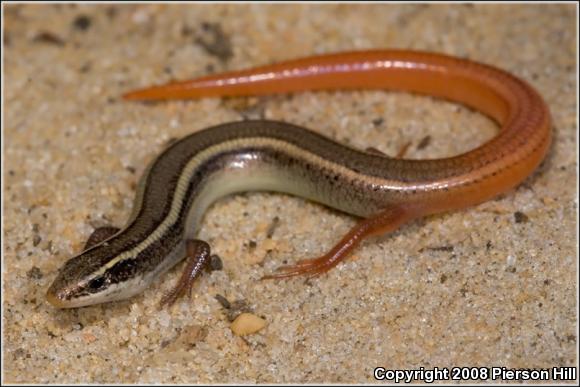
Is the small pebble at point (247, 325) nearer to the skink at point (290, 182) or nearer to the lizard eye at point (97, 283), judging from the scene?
the skink at point (290, 182)

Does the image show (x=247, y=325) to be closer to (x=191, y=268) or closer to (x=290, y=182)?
(x=191, y=268)

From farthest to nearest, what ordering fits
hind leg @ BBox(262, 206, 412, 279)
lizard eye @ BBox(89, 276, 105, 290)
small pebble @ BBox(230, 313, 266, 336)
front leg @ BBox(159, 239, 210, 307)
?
1. hind leg @ BBox(262, 206, 412, 279)
2. front leg @ BBox(159, 239, 210, 307)
3. small pebble @ BBox(230, 313, 266, 336)
4. lizard eye @ BBox(89, 276, 105, 290)

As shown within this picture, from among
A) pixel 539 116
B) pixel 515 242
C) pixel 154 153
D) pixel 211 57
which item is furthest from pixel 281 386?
pixel 211 57

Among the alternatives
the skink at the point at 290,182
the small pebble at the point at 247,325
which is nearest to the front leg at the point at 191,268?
the skink at the point at 290,182

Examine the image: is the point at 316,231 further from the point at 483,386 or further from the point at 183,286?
the point at 483,386

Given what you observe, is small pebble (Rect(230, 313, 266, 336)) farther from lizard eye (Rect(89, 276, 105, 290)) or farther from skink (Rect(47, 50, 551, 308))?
lizard eye (Rect(89, 276, 105, 290))

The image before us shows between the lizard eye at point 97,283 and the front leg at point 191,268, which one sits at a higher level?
the front leg at point 191,268

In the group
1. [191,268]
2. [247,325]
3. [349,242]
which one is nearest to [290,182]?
[349,242]

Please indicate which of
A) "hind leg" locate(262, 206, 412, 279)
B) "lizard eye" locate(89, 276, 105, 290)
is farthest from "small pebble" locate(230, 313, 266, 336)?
"lizard eye" locate(89, 276, 105, 290)
